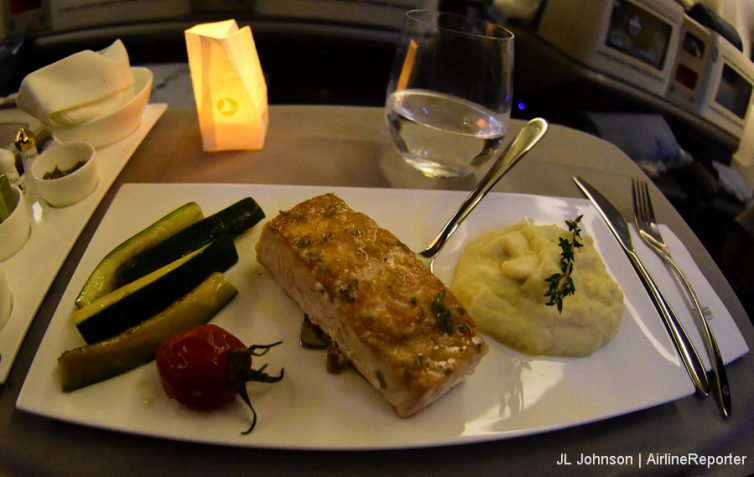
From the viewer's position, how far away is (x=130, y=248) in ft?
4.68

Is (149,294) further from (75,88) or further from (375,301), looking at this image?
(75,88)

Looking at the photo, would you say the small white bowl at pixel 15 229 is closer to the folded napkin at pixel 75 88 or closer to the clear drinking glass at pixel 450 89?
the folded napkin at pixel 75 88

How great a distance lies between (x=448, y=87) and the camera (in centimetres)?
189

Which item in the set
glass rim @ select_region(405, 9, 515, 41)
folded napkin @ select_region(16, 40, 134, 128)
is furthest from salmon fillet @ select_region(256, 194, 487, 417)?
folded napkin @ select_region(16, 40, 134, 128)

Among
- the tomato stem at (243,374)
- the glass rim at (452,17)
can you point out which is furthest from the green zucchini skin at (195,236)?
the glass rim at (452,17)

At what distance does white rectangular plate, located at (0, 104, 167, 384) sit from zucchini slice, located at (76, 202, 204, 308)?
164 millimetres

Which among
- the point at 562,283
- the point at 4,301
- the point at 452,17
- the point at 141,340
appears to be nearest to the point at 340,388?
the point at 141,340

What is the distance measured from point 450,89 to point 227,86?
895 mm

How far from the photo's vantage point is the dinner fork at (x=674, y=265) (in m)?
1.31

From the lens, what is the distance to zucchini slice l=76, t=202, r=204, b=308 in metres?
1.30

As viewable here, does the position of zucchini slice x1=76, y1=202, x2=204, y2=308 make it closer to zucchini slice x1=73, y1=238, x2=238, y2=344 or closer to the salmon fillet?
zucchini slice x1=73, y1=238, x2=238, y2=344

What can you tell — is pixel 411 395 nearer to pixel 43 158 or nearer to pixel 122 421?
pixel 122 421

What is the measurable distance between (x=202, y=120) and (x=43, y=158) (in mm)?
599

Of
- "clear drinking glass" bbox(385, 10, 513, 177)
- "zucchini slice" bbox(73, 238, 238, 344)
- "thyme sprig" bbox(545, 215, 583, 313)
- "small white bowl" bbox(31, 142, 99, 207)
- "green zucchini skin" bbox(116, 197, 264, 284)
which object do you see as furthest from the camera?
"clear drinking glass" bbox(385, 10, 513, 177)
